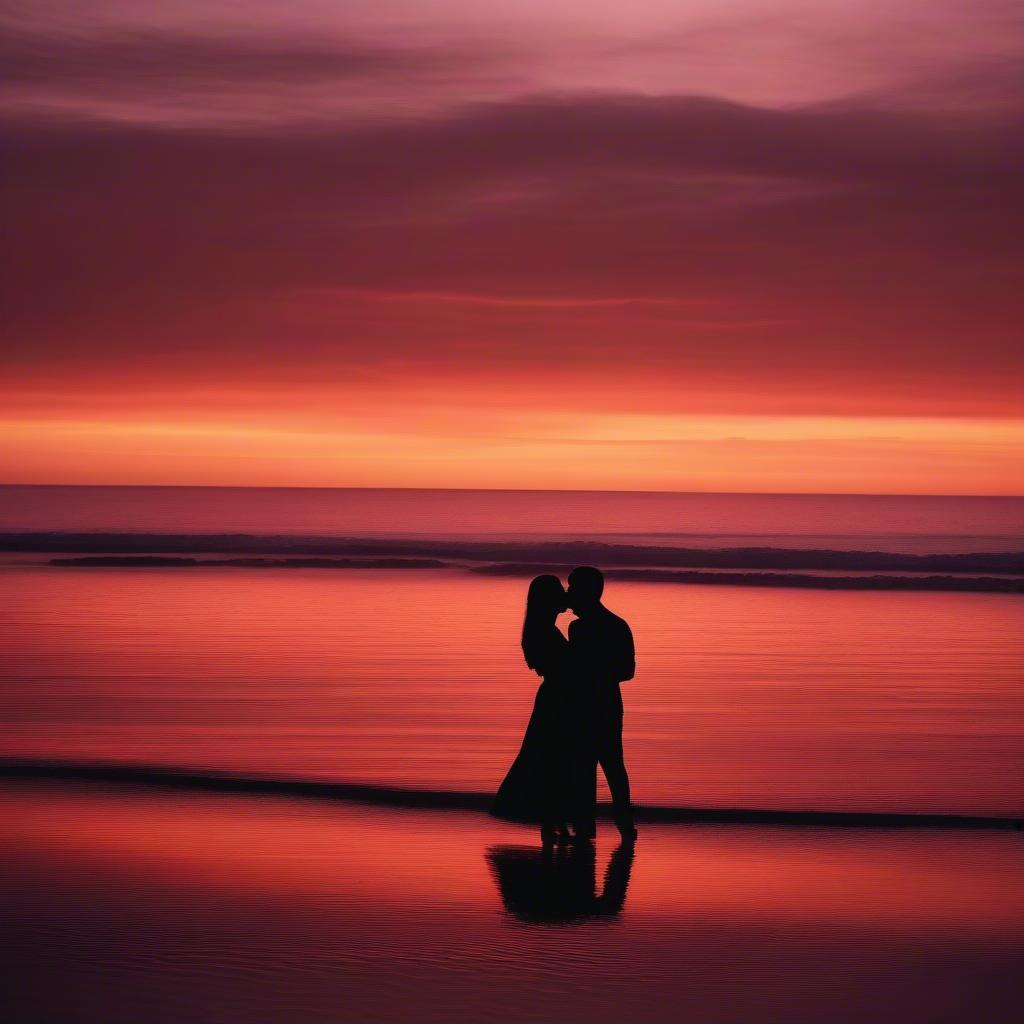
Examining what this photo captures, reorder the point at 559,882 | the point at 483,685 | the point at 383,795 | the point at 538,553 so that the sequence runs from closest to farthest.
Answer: the point at 559,882 < the point at 383,795 < the point at 483,685 < the point at 538,553

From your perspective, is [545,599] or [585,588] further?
[545,599]

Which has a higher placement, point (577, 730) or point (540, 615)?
point (540, 615)

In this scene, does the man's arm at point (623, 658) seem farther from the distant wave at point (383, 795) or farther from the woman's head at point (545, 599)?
the distant wave at point (383, 795)

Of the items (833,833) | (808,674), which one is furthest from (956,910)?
(808,674)

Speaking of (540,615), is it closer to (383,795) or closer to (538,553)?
(383,795)

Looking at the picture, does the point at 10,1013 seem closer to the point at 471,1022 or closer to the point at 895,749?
the point at 471,1022

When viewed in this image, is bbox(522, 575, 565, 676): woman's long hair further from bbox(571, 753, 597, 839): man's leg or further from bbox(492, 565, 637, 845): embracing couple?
bbox(571, 753, 597, 839): man's leg

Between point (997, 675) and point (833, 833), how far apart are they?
26.1 ft

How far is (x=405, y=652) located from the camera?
55.2ft

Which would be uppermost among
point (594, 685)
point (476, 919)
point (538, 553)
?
point (538, 553)

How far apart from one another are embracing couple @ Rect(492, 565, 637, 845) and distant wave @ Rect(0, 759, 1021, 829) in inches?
25.5

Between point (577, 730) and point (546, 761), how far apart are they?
24 centimetres

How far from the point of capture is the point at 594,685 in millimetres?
8211

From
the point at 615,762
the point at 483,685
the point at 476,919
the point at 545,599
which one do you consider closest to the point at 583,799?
the point at 615,762
